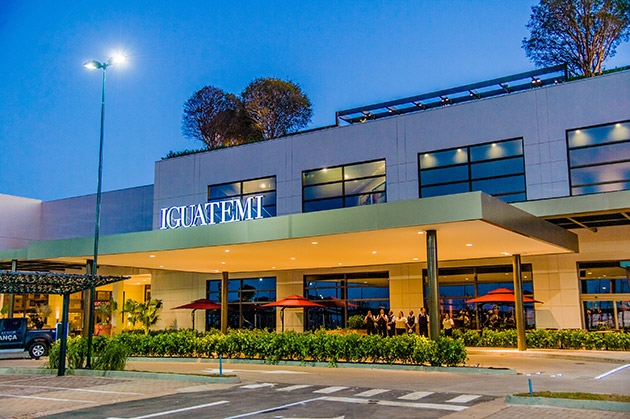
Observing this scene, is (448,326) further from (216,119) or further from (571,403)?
(216,119)

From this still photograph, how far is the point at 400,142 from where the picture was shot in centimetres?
2948

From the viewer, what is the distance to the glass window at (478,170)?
26.8 metres

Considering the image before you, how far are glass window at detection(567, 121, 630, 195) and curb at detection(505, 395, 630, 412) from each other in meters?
15.5

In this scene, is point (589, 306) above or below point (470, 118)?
below

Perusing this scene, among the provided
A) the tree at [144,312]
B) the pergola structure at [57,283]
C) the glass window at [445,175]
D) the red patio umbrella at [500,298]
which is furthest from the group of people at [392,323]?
the tree at [144,312]

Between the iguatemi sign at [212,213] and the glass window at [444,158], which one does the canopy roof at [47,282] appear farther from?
the glass window at [444,158]

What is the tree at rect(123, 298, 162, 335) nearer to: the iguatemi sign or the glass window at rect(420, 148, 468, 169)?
the iguatemi sign

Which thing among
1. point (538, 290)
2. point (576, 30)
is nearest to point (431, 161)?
point (538, 290)

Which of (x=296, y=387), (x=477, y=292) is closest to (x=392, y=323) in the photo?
(x=477, y=292)

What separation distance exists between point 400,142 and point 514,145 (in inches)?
202

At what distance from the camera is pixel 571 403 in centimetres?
1120

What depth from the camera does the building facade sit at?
2130cm

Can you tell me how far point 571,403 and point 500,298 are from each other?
15283mm

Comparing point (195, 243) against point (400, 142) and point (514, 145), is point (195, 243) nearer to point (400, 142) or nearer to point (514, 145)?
point (400, 142)
